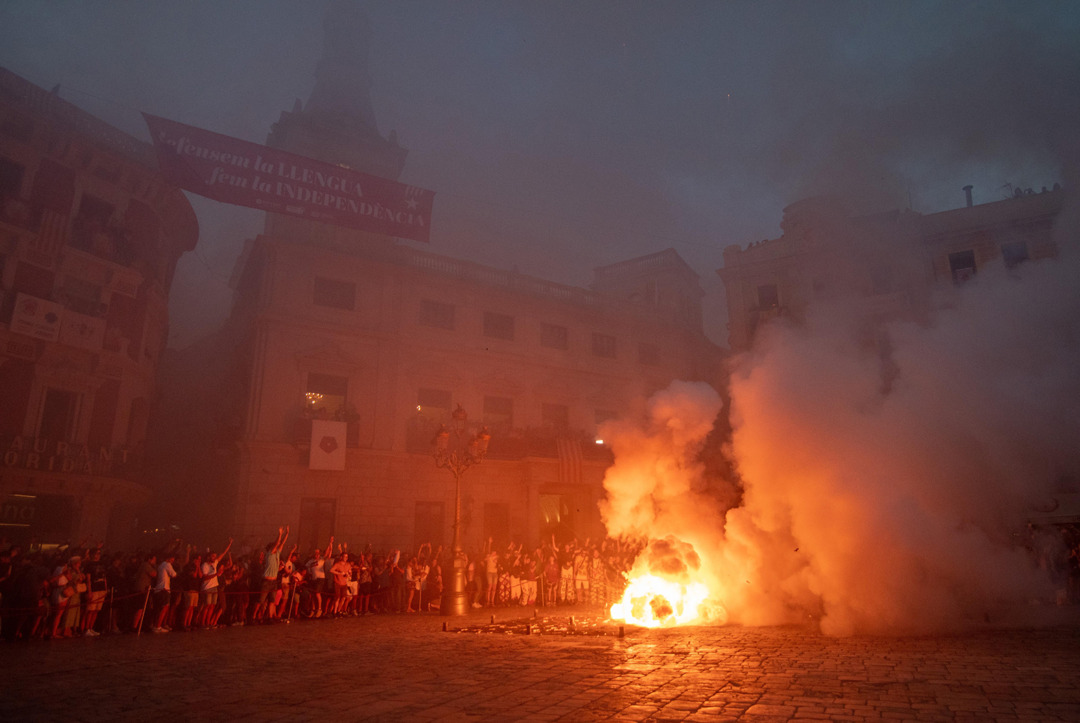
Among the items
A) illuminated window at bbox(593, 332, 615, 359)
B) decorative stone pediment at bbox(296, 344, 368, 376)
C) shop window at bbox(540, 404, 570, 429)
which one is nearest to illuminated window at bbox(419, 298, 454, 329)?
decorative stone pediment at bbox(296, 344, 368, 376)

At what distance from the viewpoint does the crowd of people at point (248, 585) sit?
13.0 m

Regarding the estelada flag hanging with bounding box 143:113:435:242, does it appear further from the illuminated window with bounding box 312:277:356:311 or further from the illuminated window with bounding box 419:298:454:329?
the illuminated window with bounding box 419:298:454:329

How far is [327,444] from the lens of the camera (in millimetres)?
25469

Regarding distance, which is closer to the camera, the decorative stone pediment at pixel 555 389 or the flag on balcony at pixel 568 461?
the flag on balcony at pixel 568 461

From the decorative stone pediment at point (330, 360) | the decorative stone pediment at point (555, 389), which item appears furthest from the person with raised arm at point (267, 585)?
the decorative stone pediment at point (555, 389)

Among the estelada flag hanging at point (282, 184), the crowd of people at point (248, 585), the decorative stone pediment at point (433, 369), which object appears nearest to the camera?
the crowd of people at point (248, 585)

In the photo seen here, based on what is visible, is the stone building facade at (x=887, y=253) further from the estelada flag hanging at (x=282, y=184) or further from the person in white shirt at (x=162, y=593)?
the person in white shirt at (x=162, y=593)

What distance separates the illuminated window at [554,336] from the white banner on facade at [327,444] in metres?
11.5

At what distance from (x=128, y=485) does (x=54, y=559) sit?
10.8m

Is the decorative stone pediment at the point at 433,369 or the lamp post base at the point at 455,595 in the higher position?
the decorative stone pediment at the point at 433,369

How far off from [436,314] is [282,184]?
12.1 meters

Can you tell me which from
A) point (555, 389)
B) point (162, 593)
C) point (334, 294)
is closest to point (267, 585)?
point (162, 593)

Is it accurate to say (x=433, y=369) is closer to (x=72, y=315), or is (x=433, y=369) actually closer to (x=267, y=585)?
(x=72, y=315)

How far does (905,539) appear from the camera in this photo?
11.9 m
